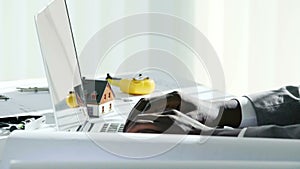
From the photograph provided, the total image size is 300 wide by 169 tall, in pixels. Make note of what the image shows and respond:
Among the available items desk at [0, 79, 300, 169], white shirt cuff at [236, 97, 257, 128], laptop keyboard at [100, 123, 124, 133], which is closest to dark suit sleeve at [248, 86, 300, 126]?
white shirt cuff at [236, 97, 257, 128]

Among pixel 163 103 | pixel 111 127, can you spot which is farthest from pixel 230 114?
pixel 111 127

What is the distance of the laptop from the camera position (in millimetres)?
1144

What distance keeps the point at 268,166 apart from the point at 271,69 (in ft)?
7.41

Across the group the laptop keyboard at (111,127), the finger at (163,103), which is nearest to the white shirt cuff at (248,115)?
the finger at (163,103)

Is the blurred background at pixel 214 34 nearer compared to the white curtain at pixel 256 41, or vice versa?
the blurred background at pixel 214 34

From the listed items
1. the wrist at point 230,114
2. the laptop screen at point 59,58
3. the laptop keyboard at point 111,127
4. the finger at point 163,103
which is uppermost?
the laptop screen at point 59,58

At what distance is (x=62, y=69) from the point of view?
1208 mm

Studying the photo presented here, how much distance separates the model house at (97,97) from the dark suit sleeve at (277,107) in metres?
0.42

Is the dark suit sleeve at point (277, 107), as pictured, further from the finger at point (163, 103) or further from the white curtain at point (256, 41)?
the white curtain at point (256, 41)

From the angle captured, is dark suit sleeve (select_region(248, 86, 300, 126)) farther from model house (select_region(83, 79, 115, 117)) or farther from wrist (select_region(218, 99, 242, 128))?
model house (select_region(83, 79, 115, 117))

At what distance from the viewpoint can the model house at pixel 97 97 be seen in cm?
134

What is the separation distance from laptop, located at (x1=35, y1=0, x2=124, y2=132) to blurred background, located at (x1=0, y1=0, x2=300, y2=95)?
137 centimetres

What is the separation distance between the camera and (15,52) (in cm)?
261

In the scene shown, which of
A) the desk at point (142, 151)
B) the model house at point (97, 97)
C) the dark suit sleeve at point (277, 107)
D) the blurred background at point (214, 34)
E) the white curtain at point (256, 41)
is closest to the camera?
the desk at point (142, 151)
